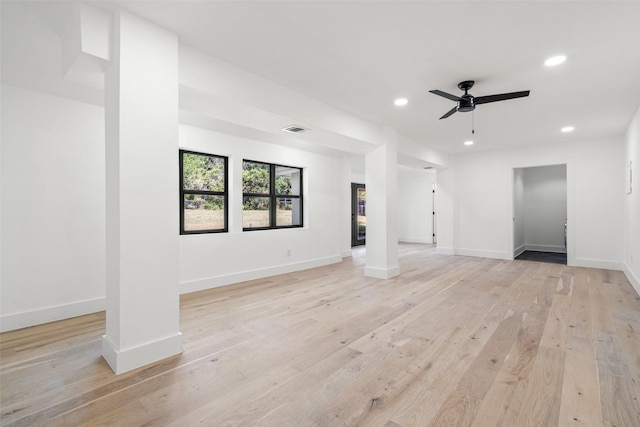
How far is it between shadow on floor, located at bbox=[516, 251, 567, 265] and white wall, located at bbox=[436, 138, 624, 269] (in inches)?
24.9

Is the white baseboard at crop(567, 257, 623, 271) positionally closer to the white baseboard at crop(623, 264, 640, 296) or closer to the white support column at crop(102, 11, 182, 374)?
the white baseboard at crop(623, 264, 640, 296)

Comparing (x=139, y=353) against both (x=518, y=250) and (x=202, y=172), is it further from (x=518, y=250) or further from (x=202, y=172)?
(x=518, y=250)

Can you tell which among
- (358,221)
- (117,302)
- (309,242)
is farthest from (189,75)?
(358,221)

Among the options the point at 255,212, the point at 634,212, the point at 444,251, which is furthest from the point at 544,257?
the point at 255,212

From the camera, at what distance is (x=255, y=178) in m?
5.55

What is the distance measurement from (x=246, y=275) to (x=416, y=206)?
750 centimetres

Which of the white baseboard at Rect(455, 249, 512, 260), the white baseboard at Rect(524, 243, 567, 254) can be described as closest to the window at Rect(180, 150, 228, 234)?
the white baseboard at Rect(455, 249, 512, 260)

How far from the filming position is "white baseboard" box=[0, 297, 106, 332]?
306 centimetres

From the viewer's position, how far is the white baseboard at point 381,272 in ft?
16.5

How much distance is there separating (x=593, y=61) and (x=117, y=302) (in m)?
4.65

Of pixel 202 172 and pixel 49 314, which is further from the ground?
pixel 202 172

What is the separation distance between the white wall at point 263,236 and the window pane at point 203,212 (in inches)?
7.7

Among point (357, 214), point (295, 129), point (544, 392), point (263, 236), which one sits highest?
point (295, 129)

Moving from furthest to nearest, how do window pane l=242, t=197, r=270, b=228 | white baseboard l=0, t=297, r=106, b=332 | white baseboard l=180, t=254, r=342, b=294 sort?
window pane l=242, t=197, r=270, b=228
white baseboard l=180, t=254, r=342, b=294
white baseboard l=0, t=297, r=106, b=332
